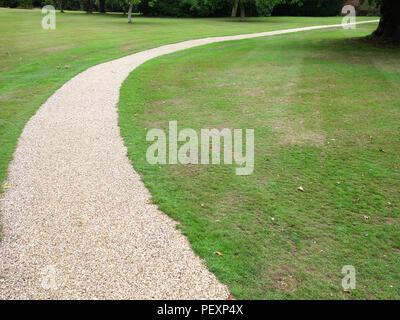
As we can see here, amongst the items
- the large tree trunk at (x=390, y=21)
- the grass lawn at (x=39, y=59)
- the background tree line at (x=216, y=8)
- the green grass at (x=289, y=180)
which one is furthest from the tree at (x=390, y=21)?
the background tree line at (x=216, y=8)

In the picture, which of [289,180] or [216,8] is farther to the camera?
[216,8]

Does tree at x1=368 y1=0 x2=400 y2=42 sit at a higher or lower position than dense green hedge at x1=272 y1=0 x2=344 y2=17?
lower

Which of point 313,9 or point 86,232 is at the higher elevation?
point 313,9

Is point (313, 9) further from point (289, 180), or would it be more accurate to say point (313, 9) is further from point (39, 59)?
point (289, 180)

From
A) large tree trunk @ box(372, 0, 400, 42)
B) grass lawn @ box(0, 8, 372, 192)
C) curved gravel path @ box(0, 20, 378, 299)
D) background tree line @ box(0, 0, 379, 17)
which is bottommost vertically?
curved gravel path @ box(0, 20, 378, 299)

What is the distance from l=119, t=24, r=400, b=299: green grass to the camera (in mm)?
4457

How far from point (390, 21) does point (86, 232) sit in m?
22.8

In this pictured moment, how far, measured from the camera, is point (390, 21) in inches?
806

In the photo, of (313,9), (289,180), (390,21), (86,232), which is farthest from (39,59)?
(313,9)

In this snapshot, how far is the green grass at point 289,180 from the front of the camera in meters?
4.46

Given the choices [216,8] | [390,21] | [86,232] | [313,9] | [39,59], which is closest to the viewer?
[86,232]

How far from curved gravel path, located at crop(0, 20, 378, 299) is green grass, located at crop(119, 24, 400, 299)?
367mm

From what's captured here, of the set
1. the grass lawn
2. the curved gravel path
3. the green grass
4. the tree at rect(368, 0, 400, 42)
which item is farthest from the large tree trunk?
the curved gravel path

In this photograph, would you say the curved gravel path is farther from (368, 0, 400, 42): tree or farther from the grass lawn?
(368, 0, 400, 42): tree
